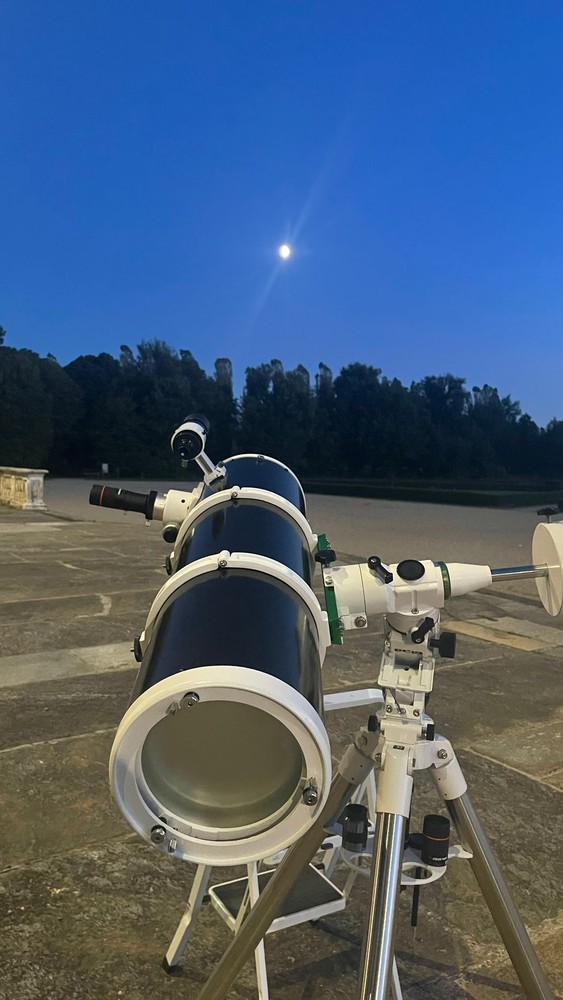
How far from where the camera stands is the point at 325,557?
1482 mm

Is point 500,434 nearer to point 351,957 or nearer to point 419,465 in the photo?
point 419,465

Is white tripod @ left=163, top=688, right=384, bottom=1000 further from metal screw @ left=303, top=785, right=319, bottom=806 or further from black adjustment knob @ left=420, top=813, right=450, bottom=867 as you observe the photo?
metal screw @ left=303, top=785, right=319, bottom=806

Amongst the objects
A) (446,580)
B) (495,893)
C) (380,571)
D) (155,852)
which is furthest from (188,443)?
(155,852)

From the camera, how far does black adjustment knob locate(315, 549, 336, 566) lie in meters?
1.47

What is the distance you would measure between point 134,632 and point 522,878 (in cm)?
371

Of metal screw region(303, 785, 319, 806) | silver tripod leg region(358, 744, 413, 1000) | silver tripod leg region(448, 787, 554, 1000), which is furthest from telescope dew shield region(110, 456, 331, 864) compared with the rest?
silver tripod leg region(448, 787, 554, 1000)

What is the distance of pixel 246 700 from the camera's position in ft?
3.27

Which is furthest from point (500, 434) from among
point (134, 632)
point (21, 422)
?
point (134, 632)

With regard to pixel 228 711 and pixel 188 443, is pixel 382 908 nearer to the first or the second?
pixel 228 711

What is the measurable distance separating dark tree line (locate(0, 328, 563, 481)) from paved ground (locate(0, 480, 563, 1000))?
136 feet

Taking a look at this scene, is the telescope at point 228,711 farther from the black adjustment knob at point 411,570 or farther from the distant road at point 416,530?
the distant road at point 416,530

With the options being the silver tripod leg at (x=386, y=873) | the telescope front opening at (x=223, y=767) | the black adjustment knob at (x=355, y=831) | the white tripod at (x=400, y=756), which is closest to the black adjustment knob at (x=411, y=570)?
the white tripod at (x=400, y=756)

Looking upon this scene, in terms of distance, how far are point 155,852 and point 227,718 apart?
181 centimetres

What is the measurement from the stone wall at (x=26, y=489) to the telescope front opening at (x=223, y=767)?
16.7 metres
